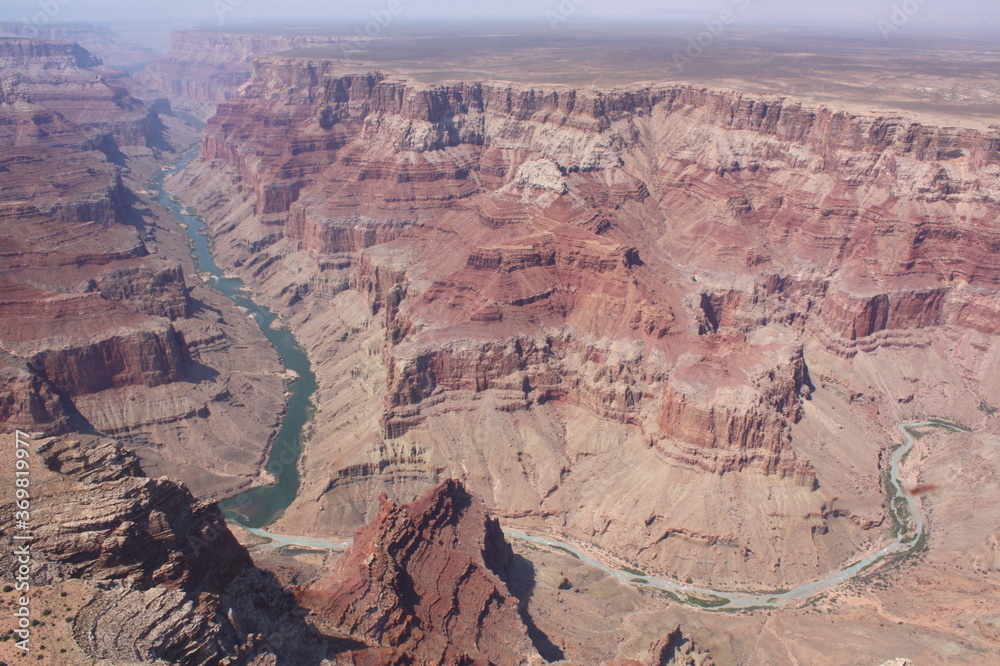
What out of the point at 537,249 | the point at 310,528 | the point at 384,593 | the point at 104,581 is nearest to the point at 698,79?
the point at 537,249

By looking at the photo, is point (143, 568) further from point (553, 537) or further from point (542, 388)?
point (542, 388)

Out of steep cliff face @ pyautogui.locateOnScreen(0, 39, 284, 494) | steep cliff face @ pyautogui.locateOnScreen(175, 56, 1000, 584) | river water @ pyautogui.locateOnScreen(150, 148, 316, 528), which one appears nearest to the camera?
steep cliff face @ pyautogui.locateOnScreen(175, 56, 1000, 584)

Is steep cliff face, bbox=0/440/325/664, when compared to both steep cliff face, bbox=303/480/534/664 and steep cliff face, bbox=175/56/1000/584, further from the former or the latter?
steep cliff face, bbox=175/56/1000/584

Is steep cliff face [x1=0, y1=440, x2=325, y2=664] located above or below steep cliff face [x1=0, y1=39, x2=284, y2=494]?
above

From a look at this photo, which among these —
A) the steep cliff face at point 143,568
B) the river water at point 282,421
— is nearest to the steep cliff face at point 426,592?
the steep cliff face at point 143,568

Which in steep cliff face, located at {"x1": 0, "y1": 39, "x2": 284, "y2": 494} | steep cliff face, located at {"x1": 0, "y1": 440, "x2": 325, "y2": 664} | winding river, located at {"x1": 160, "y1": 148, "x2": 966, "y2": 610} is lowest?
winding river, located at {"x1": 160, "y1": 148, "x2": 966, "y2": 610}

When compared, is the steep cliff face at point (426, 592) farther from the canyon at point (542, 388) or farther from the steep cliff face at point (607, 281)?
the steep cliff face at point (607, 281)

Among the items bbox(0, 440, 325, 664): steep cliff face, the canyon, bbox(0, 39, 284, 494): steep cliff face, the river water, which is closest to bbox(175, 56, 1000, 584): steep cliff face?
the canyon
